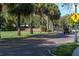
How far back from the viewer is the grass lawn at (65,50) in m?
12.7

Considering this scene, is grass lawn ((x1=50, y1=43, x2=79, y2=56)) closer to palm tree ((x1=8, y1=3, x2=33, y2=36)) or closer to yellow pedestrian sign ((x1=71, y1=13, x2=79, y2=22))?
yellow pedestrian sign ((x1=71, y1=13, x2=79, y2=22))

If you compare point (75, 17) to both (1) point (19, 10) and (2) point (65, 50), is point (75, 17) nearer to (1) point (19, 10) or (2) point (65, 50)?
(2) point (65, 50)

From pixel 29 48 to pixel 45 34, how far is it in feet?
3.26

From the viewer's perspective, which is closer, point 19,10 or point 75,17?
point 75,17

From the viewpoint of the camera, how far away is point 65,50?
1327cm

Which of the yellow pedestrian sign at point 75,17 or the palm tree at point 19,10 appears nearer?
the yellow pedestrian sign at point 75,17

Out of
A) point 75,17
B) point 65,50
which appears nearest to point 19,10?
point 75,17

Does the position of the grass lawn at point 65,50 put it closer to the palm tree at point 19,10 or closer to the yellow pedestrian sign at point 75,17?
the yellow pedestrian sign at point 75,17

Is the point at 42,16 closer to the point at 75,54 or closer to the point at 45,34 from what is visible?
the point at 45,34

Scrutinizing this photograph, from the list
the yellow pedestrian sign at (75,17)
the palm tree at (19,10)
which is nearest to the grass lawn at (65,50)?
the yellow pedestrian sign at (75,17)

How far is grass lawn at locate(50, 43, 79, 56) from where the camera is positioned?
41.7 ft

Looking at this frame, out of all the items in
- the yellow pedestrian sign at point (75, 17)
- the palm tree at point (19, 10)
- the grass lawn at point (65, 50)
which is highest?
the palm tree at point (19, 10)

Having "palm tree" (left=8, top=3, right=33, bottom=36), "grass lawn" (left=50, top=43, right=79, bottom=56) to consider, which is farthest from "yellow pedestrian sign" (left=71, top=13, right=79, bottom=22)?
"palm tree" (left=8, top=3, right=33, bottom=36)

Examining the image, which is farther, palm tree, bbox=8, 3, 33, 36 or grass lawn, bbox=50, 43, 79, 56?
palm tree, bbox=8, 3, 33, 36
